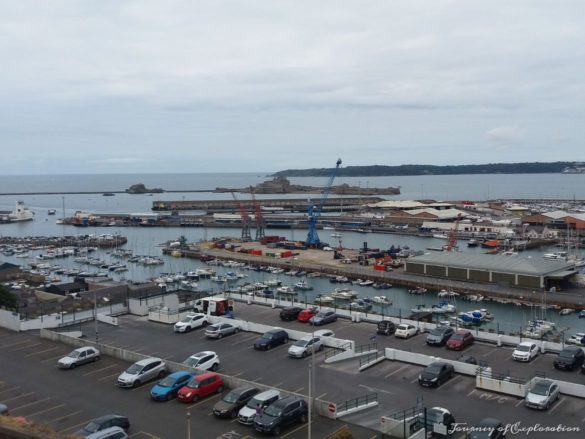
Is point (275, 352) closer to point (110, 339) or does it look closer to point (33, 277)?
point (110, 339)

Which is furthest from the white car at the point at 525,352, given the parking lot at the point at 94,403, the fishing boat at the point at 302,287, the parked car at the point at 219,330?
the fishing boat at the point at 302,287

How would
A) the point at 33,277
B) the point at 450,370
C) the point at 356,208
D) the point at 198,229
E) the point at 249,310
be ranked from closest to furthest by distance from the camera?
the point at 450,370 < the point at 249,310 < the point at 33,277 < the point at 198,229 < the point at 356,208

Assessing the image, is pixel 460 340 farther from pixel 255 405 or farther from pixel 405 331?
pixel 255 405

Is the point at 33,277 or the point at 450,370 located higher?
the point at 450,370

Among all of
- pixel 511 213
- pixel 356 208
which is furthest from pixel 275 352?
pixel 356 208

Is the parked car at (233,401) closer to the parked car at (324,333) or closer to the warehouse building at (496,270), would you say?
the parked car at (324,333)

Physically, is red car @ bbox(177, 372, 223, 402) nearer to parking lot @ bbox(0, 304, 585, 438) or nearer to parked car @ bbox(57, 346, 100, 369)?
parking lot @ bbox(0, 304, 585, 438)
